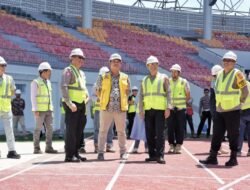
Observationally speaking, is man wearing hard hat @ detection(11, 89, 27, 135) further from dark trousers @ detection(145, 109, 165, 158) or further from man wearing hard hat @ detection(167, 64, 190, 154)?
dark trousers @ detection(145, 109, 165, 158)

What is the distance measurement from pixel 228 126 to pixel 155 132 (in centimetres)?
135

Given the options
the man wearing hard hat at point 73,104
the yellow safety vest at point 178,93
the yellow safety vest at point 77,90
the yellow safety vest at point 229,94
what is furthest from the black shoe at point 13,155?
the yellow safety vest at point 229,94

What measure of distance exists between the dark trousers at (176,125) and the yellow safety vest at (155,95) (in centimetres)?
214

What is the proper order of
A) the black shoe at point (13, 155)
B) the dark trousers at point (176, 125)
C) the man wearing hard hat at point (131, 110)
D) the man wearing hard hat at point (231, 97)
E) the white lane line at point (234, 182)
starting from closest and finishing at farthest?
the white lane line at point (234, 182), the man wearing hard hat at point (231, 97), the black shoe at point (13, 155), the dark trousers at point (176, 125), the man wearing hard hat at point (131, 110)

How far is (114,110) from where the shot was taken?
10406 mm

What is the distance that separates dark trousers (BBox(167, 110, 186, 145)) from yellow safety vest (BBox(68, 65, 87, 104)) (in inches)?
114

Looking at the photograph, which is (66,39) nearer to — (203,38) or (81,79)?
(203,38)

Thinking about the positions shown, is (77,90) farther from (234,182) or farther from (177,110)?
(234,182)

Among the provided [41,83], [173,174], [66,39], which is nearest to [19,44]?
[66,39]

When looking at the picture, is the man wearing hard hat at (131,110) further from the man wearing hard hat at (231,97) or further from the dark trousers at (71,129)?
the man wearing hard hat at (231,97)

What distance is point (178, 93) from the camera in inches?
482

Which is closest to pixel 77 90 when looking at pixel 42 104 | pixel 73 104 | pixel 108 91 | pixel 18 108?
pixel 73 104

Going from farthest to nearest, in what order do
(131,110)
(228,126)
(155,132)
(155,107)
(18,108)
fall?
1. (18,108)
2. (131,110)
3. (155,132)
4. (155,107)
5. (228,126)

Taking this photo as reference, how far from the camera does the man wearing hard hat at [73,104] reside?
9727 millimetres
